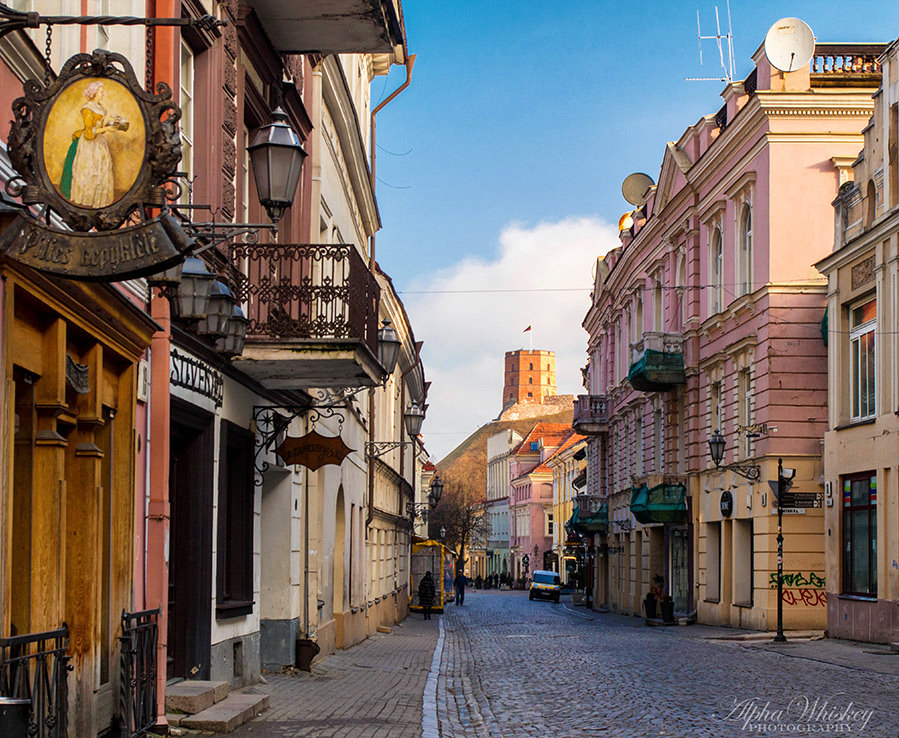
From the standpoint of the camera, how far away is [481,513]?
15250 centimetres

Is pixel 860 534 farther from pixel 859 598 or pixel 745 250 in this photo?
pixel 745 250

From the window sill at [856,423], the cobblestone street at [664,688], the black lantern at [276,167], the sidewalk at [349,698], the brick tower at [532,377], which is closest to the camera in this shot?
the black lantern at [276,167]

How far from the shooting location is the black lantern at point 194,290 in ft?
36.3

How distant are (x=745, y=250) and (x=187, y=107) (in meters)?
21.7

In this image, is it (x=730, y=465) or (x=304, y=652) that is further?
(x=730, y=465)

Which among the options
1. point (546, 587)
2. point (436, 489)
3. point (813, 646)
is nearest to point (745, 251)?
point (813, 646)

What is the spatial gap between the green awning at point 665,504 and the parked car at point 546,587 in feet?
106

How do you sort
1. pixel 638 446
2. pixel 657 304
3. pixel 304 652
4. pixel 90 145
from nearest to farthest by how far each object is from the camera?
pixel 90 145 → pixel 304 652 → pixel 657 304 → pixel 638 446

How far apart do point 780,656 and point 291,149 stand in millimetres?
14526

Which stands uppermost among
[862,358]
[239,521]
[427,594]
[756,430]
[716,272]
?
[716,272]

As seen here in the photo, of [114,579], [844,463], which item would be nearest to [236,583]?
[114,579]

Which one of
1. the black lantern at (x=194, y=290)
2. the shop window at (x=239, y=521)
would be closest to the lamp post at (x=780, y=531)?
the shop window at (x=239, y=521)

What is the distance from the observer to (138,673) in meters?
9.45

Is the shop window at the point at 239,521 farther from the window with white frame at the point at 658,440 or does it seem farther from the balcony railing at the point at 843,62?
the window with white frame at the point at 658,440
